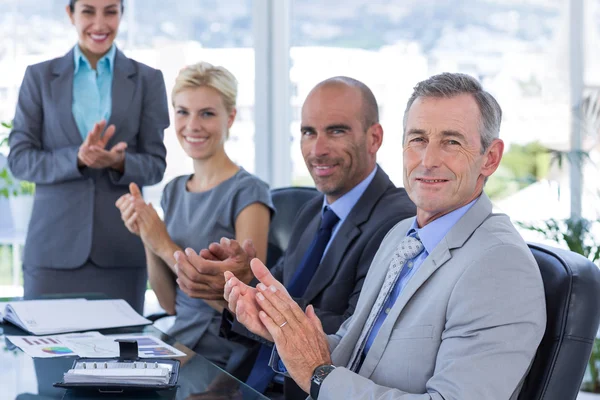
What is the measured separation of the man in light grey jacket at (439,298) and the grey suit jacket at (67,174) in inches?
58.2

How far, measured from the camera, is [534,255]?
5.01 ft

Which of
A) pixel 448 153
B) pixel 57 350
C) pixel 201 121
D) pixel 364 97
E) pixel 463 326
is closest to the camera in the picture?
pixel 463 326

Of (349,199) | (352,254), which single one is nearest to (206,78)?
(349,199)

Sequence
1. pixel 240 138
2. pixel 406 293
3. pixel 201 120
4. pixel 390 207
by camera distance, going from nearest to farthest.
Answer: pixel 406 293
pixel 390 207
pixel 201 120
pixel 240 138

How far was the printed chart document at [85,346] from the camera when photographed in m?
1.77

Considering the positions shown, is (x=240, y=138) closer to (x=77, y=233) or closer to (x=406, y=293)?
(x=77, y=233)

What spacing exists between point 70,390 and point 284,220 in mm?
1439

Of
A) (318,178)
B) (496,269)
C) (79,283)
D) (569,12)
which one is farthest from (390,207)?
(569,12)

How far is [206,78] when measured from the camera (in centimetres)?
275

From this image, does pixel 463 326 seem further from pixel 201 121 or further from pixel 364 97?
pixel 201 121

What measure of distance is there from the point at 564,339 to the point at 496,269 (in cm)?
17

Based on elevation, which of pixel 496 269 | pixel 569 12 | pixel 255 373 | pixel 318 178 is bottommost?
pixel 255 373

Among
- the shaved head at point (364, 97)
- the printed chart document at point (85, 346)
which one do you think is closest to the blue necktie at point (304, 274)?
the shaved head at point (364, 97)

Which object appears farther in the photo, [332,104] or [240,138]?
[240,138]
